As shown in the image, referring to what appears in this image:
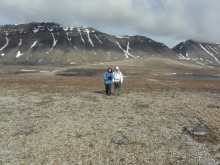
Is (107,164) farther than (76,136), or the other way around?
(76,136)

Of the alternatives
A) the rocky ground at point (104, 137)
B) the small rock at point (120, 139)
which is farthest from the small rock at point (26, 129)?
the small rock at point (120, 139)

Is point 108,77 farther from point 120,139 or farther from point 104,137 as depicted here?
point 120,139

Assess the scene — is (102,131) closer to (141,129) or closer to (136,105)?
(141,129)

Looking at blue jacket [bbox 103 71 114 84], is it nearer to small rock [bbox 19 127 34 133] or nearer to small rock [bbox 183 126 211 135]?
small rock [bbox 19 127 34 133]

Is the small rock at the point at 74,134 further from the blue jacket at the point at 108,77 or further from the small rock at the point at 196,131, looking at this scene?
the blue jacket at the point at 108,77

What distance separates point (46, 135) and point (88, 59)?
190936mm

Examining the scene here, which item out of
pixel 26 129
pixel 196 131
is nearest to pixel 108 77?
pixel 26 129

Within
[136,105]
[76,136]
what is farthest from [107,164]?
[136,105]

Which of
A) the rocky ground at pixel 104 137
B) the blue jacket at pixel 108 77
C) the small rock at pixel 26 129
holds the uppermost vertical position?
the blue jacket at pixel 108 77

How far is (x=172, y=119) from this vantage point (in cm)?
1084

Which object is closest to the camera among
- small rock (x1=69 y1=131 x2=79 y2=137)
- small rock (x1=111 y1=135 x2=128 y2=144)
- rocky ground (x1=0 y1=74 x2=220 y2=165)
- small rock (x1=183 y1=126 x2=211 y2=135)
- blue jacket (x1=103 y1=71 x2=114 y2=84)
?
rocky ground (x1=0 y1=74 x2=220 y2=165)

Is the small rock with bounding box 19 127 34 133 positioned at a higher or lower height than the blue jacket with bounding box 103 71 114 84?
lower

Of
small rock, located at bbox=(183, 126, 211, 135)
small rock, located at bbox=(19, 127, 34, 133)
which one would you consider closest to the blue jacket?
small rock, located at bbox=(19, 127, 34, 133)

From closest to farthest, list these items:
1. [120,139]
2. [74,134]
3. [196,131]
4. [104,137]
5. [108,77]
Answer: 1. [120,139]
2. [104,137]
3. [74,134]
4. [196,131]
5. [108,77]
